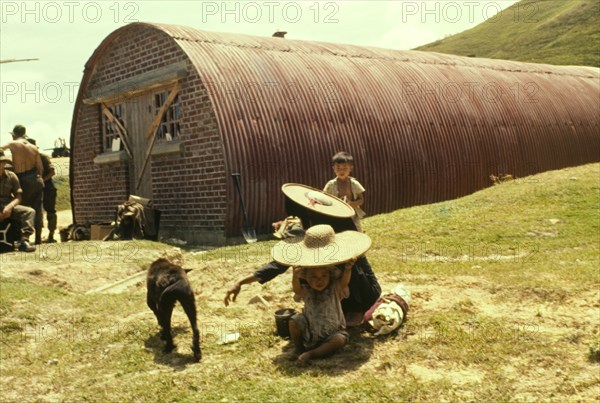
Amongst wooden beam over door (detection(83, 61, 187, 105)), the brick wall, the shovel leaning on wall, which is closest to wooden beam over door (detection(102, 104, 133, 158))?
wooden beam over door (detection(83, 61, 187, 105))

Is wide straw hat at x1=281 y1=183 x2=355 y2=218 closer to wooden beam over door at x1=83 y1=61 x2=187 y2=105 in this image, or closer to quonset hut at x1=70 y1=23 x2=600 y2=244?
quonset hut at x1=70 y1=23 x2=600 y2=244

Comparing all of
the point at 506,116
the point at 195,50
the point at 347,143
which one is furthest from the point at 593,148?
the point at 195,50

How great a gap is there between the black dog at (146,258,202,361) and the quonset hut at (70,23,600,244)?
693 centimetres

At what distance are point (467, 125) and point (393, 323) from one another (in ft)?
41.0

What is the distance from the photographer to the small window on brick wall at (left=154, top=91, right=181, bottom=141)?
52.1ft

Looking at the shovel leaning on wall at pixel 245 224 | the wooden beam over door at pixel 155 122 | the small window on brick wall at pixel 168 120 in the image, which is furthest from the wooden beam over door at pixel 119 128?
the shovel leaning on wall at pixel 245 224

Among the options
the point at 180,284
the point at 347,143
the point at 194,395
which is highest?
the point at 347,143

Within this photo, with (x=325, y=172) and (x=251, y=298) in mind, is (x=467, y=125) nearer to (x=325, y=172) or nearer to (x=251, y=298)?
(x=325, y=172)

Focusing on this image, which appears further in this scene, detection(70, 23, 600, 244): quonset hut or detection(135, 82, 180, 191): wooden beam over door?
detection(135, 82, 180, 191): wooden beam over door

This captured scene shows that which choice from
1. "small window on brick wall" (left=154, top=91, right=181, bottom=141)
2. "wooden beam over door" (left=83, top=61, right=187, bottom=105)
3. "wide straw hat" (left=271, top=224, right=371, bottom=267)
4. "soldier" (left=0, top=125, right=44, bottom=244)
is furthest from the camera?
"small window on brick wall" (left=154, top=91, right=181, bottom=141)

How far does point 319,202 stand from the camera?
278 inches

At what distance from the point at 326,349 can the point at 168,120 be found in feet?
35.2

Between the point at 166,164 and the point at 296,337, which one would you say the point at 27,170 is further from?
the point at 296,337

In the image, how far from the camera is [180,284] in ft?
22.8
